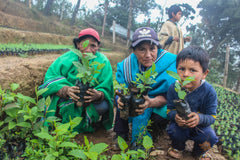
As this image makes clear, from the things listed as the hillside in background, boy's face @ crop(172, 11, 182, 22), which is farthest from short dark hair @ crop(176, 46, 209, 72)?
the hillside in background

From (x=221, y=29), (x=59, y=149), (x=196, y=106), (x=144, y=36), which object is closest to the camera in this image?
(x=59, y=149)

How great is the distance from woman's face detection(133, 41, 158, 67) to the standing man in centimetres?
179

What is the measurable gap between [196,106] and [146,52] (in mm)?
766

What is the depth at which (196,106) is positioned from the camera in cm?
161

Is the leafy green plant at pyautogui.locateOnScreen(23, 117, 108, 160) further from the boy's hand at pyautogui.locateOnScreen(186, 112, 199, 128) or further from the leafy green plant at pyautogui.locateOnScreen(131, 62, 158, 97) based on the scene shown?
the boy's hand at pyautogui.locateOnScreen(186, 112, 199, 128)

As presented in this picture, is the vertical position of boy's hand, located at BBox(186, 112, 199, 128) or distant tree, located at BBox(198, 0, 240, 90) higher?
distant tree, located at BBox(198, 0, 240, 90)

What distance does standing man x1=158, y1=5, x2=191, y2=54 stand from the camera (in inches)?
135

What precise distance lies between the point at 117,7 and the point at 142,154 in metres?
19.9

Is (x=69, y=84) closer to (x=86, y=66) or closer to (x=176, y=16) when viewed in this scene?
(x=86, y=66)

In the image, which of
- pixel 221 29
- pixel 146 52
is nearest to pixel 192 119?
pixel 146 52

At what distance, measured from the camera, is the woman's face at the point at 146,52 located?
1784 mm

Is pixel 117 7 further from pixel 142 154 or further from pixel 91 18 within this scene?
pixel 142 154

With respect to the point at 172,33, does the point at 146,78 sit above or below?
below

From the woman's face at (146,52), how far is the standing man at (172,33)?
1.79m
